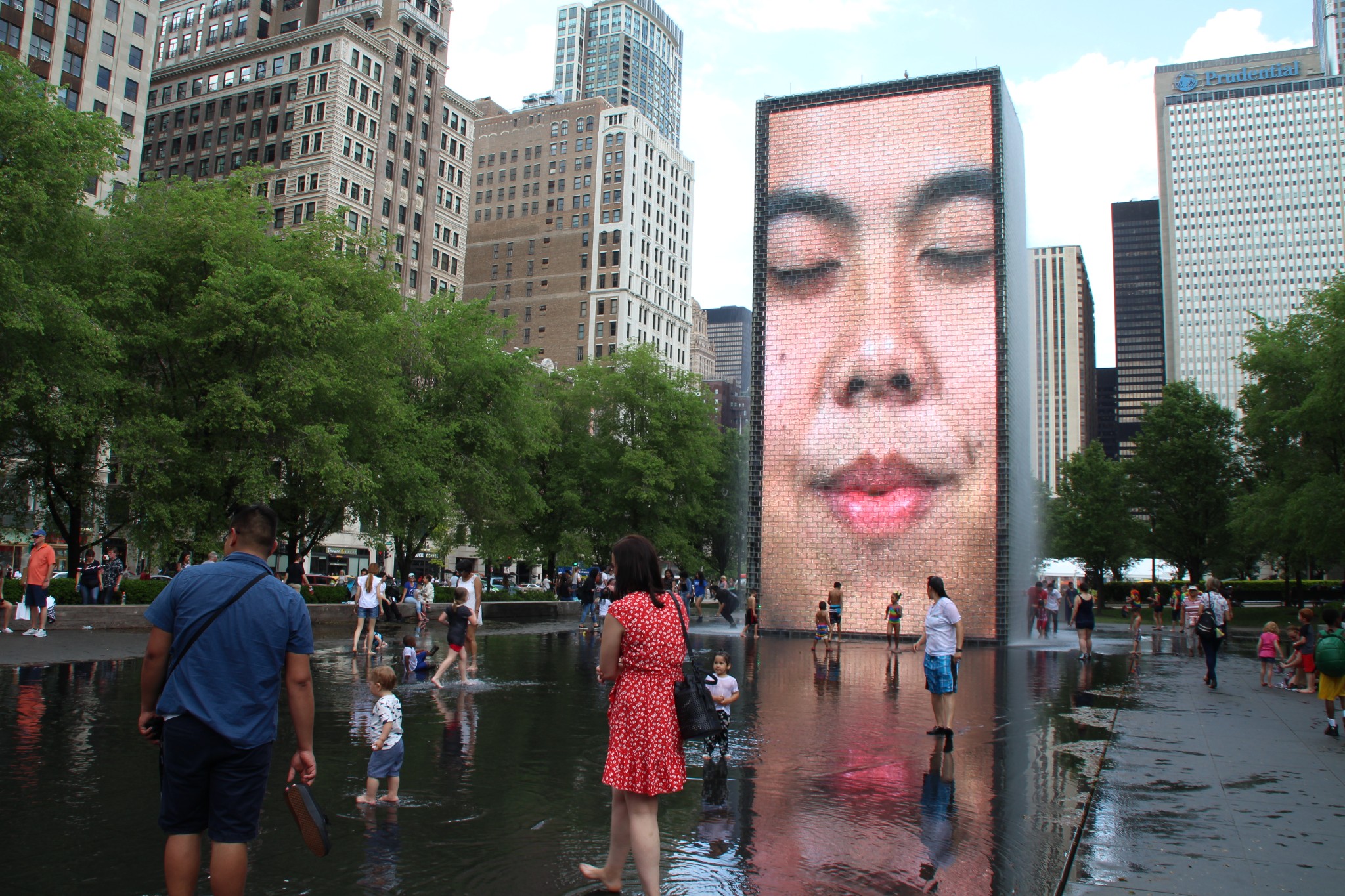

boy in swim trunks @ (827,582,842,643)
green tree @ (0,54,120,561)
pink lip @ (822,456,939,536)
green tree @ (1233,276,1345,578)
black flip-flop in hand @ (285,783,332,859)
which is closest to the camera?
black flip-flop in hand @ (285,783,332,859)

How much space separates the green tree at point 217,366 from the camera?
24375 millimetres

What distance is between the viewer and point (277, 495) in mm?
26750

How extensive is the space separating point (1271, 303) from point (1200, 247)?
14.2 meters

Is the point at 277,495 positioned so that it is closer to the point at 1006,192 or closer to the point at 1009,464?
the point at 1009,464

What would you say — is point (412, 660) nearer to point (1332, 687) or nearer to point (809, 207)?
point (1332, 687)

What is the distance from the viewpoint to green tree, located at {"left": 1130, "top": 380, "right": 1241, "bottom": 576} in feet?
187

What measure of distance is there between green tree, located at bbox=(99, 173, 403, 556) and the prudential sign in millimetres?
180747

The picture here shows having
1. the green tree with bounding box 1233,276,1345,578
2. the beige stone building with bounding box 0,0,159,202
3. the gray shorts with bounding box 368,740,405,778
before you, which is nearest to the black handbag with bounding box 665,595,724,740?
the gray shorts with bounding box 368,740,405,778

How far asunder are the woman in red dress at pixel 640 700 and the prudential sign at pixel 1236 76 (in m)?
195

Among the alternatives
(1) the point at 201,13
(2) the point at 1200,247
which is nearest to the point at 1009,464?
(1) the point at 201,13

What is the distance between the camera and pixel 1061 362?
195000 mm

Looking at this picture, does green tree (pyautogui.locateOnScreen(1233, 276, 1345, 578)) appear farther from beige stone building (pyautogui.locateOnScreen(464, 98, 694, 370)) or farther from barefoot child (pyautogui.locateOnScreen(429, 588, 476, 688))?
beige stone building (pyautogui.locateOnScreen(464, 98, 694, 370))

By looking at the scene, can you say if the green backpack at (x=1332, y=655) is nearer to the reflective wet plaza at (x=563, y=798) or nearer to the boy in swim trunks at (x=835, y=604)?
the reflective wet plaza at (x=563, y=798)

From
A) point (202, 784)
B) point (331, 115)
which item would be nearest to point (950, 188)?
point (202, 784)
